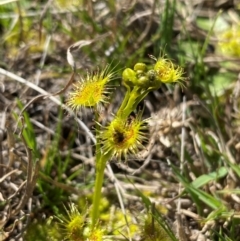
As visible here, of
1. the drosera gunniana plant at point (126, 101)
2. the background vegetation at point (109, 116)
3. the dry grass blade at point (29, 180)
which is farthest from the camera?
the background vegetation at point (109, 116)

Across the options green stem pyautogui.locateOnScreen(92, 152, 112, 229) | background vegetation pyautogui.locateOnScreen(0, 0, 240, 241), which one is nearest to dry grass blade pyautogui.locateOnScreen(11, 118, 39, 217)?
background vegetation pyautogui.locateOnScreen(0, 0, 240, 241)

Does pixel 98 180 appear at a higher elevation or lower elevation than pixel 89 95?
lower

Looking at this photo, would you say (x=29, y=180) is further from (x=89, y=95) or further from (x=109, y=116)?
(x=109, y=116)

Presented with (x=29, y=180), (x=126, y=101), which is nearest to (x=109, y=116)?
(x=29, y=180)

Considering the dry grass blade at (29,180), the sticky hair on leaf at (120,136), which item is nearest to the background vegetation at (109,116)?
the dry grass blade at (29,180)

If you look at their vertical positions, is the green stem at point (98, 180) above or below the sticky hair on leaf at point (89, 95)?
below

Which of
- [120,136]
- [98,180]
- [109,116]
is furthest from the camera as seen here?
[109,116]

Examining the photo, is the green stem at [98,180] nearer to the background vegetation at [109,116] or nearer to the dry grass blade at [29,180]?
the background vegetation at [109,116]

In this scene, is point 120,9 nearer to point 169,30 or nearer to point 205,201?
point 169,30

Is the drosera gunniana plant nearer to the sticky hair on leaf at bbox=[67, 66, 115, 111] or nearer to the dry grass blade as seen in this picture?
the sticky hair on leaf at bbox=[67, 66, 115, 111]
